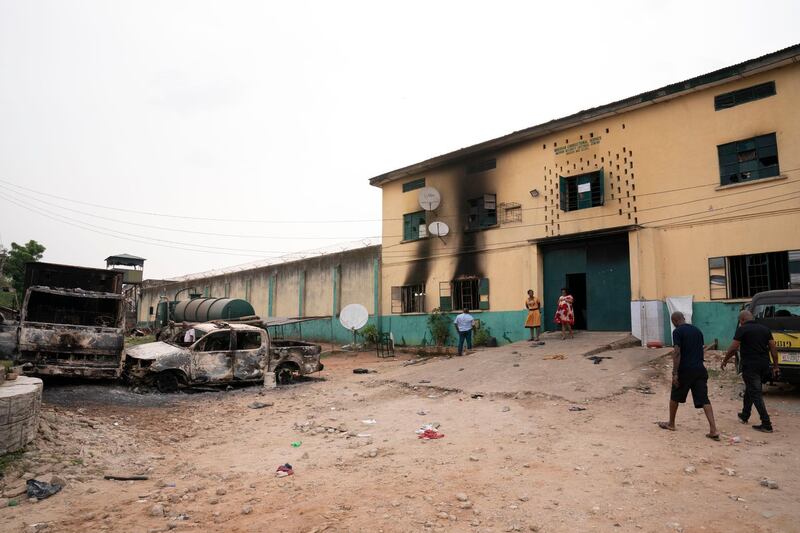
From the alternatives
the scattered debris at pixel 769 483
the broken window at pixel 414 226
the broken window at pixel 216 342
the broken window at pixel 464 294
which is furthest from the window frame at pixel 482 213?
the scattered debris at pixel 769 483

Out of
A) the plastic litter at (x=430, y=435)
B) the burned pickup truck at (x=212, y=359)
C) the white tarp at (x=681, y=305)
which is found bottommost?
the plastic litter at (x=430, y=435)

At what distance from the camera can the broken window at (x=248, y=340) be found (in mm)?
11609

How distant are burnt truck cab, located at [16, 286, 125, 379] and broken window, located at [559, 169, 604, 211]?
13.1 metres

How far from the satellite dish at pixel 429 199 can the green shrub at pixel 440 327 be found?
403cm

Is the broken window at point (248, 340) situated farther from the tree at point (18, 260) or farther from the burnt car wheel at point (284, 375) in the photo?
the tree at point (18, 260)

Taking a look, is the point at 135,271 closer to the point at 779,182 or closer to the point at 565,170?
the point at 565,170

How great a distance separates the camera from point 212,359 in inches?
438

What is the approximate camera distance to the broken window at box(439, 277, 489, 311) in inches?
715

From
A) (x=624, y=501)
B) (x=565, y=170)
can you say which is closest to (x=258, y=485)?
(x=624, y=501)

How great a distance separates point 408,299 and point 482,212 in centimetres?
507

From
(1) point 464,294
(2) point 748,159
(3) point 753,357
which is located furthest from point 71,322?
(2) point 748,159

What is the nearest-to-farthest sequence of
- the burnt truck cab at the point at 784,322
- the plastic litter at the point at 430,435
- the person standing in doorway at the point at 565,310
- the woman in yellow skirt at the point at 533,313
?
the plastic litter at the point at 430,435
the burnt truck cab at the point at 784,322
the person standing in doorway at the point at 565,310
the woman in yellow skirt at the point at 533,313

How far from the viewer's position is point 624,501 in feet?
14.8

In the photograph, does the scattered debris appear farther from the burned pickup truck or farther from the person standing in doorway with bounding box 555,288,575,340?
the person standing in doorway with bounding box 555,288,575,340
